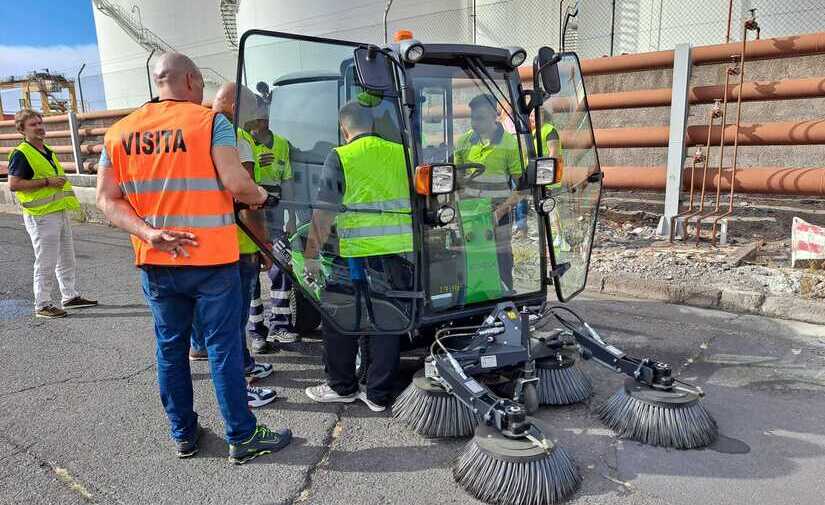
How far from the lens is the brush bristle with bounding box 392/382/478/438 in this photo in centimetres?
296

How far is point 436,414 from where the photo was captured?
9.77 feet

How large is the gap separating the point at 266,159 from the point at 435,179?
125cm

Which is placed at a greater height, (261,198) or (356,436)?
(261,198)

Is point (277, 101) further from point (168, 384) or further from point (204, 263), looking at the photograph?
point (168, 384)

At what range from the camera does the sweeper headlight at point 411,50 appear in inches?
112

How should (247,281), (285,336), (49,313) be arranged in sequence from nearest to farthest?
(247,281) → (285,336) → (49,313)

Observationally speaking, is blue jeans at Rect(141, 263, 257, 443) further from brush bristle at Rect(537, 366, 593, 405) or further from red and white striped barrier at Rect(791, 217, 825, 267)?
red and white striped barrier at Rect(791, 217, 825, 267)

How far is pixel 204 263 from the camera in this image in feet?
8.58

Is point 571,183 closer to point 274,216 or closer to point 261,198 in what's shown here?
point 274,216

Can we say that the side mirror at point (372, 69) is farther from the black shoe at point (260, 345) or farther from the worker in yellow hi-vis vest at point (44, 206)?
the worker in yellow hi-vis vest at point (44, 206)

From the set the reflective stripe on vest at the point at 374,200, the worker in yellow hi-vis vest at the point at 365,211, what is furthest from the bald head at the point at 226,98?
the reflective stripe on vest at the point at 374,200

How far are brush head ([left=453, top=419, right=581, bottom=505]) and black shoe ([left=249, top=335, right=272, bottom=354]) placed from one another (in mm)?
2222

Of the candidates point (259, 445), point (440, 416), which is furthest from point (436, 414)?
point (259, 445)

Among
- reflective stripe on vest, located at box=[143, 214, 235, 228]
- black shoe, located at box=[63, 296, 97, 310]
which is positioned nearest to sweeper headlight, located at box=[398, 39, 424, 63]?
reflective stripe on vest, located at box=[143, 214, 235, 228]
